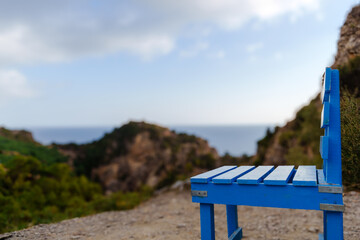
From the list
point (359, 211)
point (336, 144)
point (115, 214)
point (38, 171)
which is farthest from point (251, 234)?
point (38, 171)

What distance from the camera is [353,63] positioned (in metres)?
7.06

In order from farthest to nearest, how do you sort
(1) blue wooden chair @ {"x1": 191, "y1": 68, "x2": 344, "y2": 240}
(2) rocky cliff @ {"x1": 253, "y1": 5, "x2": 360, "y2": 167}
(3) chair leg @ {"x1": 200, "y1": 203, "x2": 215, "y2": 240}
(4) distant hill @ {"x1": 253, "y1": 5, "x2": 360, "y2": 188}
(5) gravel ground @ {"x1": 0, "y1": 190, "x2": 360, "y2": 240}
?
1. (2) rocky cliff @ {"x1": 253, "y1": 5, "x2": 360, "y2": 167}
2. (5) gravel ground @ {"x1": 0, "y1": 190, "x2": 360, "y2": 240}
3. (4) distant hill @ {"x1": 253, "y1": 5, "x2": 360, "y2": 188}
4. (3) chair leg @ {"x1": 200, "y1": 203, "x2": 215, "y2": 240}
5. (1) blue wooden chair @ {"x1": 191, "y1": 68, "x2": 344, "y2": 240}

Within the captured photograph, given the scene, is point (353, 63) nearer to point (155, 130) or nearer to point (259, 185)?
point (259, 185)

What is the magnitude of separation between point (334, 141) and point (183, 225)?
3622 mm

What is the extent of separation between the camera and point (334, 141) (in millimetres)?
2383

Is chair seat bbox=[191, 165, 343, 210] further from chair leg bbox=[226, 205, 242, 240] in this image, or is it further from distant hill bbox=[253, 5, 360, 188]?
distant hill bbox=[253, 5, 360, 188]

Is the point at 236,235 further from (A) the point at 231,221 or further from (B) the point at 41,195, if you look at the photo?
(B) the point at 41,195

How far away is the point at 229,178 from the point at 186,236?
230cm

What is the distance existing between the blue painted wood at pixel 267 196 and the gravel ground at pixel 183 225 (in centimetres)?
202

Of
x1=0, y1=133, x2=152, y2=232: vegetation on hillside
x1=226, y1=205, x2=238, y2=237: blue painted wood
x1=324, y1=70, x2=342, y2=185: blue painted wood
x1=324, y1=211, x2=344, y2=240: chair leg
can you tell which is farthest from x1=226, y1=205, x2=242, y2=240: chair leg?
x1=0, y1=133, x2=152, y2=232: vegetation on hillside

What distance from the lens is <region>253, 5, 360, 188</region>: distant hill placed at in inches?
144

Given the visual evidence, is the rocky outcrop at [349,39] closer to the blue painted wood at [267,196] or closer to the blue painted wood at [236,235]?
the blue painted wood at [236,235]

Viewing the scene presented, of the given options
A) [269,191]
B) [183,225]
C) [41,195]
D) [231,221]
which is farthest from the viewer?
[41,195]

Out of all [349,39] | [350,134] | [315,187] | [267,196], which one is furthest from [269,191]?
[349,39]
